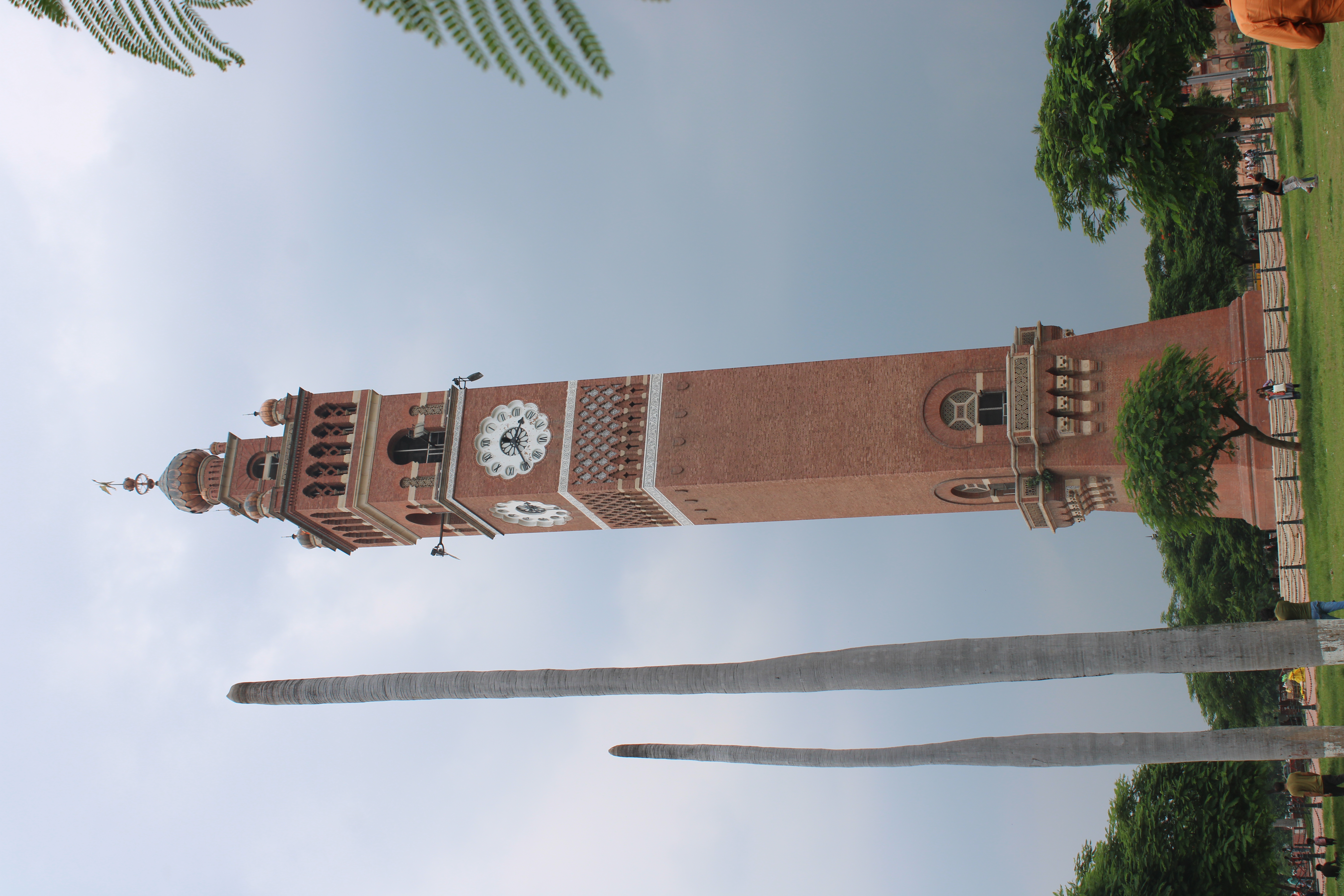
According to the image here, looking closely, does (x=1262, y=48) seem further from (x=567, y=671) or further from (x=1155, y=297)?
(x=567, y=671)

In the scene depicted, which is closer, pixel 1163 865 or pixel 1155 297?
pixel 1163 865

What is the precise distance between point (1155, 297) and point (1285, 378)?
95.3ft

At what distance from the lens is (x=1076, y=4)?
2138 centimetres

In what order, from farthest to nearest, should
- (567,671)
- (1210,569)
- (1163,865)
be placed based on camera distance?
(1210,569), (1163,865), (567,671)

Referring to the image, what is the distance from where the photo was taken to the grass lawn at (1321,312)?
58.6 ft

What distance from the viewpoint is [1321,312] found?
1898 cm

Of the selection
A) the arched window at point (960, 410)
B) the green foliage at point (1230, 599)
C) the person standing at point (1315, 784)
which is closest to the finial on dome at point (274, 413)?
Answer: the arched window at point (960, 410)

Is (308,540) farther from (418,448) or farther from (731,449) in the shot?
(731,449)

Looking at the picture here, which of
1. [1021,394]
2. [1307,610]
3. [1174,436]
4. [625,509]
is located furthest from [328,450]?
[1307,610]

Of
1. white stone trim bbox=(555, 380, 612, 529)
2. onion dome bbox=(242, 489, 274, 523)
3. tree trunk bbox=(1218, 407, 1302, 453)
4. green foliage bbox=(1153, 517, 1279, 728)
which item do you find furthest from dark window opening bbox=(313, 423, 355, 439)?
green foliage bbox=(1153, 517, 1279, 728)

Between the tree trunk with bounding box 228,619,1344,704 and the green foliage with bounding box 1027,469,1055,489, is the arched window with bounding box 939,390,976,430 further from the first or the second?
the tree trunk with bounding box 228,619,1344,704

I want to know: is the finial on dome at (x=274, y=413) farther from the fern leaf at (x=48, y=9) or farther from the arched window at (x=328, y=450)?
the fern leaf at (x=48, y=9)

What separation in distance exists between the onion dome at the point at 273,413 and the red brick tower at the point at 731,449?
0.16ft

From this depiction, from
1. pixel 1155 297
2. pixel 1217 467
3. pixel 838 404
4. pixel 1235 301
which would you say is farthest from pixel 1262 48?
pixel 838 404
